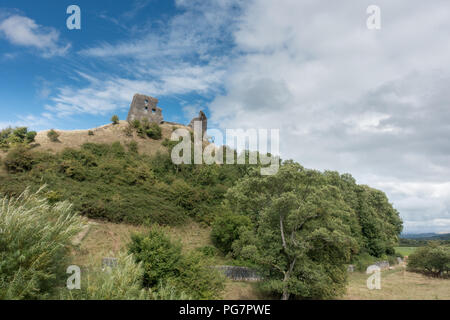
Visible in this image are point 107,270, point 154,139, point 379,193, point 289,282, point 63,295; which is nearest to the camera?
point 63,295

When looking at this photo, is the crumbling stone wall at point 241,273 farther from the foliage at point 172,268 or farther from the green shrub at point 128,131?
the green shrub at point 128,131

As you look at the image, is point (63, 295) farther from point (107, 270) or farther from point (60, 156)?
point (60, 156)

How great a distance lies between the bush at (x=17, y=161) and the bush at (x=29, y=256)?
66.5 feet

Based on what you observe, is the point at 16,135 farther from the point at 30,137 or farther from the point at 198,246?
the point at 198,246

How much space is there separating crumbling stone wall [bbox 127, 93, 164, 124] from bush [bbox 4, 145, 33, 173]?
24843 mm

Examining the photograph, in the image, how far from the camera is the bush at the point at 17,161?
982 inches

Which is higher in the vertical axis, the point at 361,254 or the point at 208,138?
the point at 208,138

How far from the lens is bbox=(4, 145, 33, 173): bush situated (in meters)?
25.0

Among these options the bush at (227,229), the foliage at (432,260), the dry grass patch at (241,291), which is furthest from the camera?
the foliage at (432,260)

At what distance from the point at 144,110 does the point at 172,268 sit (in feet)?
150

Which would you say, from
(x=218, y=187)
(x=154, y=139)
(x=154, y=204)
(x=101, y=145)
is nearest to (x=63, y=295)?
(x=154, y=204)

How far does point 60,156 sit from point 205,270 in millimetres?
28056

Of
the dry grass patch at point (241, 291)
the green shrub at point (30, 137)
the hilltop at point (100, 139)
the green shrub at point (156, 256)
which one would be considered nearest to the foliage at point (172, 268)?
the green shrub at point (156, 256)
